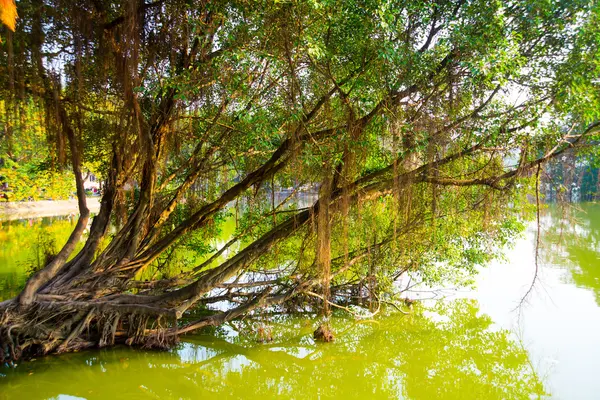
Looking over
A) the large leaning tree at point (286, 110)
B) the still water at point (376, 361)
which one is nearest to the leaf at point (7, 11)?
the large leaning tree at point (286, 110)

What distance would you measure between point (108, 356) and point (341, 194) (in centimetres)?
289

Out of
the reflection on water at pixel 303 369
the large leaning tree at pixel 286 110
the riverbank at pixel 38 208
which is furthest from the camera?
the riverbank at pixel 38 208

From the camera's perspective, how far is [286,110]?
4.36 meters

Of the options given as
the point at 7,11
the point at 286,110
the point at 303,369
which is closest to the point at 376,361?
the point at 303,369

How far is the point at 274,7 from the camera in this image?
3.53 meters

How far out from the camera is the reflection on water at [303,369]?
403 cm

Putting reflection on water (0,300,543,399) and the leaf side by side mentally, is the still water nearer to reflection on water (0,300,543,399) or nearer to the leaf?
reflection on water (0,300,543,399)

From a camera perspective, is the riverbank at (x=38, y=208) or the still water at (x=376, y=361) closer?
the still water at (x=376, y=361)

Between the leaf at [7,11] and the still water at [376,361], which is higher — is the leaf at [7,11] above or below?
above

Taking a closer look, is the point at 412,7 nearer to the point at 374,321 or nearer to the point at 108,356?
the point at 374,321

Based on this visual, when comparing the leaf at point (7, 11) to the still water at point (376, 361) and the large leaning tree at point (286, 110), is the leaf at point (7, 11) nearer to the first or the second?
the large leaning tree at point (286, 110)

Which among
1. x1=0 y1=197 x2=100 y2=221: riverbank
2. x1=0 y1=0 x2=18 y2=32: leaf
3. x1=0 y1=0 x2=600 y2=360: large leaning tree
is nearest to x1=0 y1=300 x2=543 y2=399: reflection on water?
x1=0 y1=0 x2=600 y2=360: large leaning tree

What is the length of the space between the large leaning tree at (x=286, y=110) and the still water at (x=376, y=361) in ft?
1.36

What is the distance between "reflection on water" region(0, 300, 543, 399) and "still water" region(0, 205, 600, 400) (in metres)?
0.01
